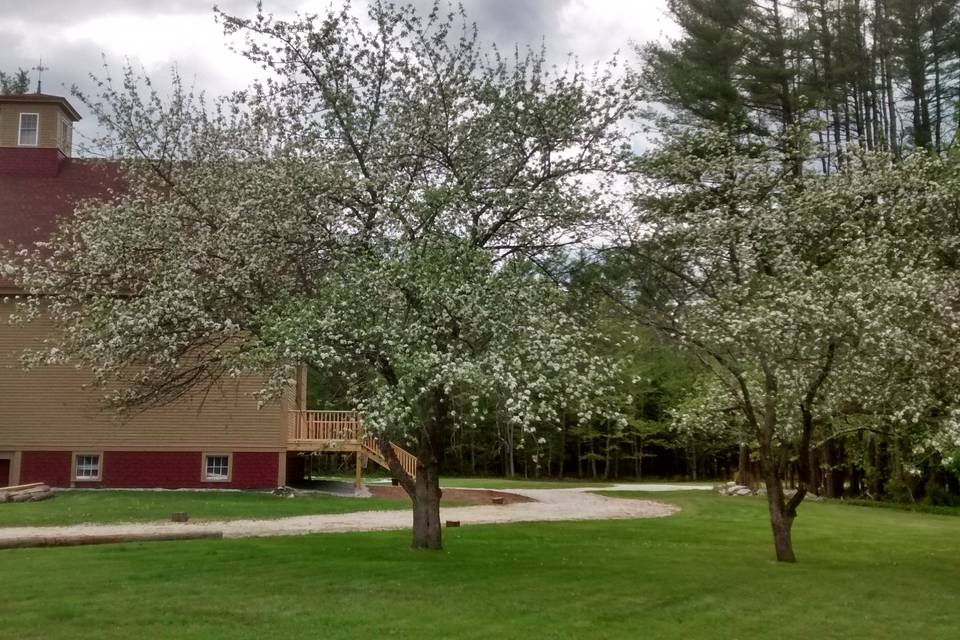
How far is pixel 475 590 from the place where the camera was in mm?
11805

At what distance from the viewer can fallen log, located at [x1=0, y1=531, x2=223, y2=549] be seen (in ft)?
51.5

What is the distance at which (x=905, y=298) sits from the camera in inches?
485

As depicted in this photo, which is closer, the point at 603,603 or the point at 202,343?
the point at 603,603

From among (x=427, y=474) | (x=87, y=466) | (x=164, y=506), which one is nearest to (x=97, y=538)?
(x=427, y=474)

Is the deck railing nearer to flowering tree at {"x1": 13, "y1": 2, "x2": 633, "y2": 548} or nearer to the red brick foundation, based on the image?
the red brick foundation

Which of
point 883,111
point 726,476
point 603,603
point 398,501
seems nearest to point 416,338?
point 603,603

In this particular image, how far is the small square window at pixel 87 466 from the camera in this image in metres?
28.5

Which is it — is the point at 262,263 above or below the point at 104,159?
below

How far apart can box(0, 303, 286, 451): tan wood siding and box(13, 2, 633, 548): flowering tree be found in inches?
543

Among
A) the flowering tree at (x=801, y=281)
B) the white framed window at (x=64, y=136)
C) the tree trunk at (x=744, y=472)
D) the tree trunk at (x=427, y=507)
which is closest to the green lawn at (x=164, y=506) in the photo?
the tree trunk at (x=427, y=507)

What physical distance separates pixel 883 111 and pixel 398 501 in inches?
737

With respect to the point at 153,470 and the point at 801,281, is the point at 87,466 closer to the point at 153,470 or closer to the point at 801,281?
the point at 153,470

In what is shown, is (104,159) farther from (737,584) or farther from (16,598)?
(737,584)

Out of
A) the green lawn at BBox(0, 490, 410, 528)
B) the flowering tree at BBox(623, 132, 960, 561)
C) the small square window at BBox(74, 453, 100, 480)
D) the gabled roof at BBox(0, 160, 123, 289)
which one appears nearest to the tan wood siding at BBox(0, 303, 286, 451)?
the small square window at BBox(74, 453, 100, 480)
